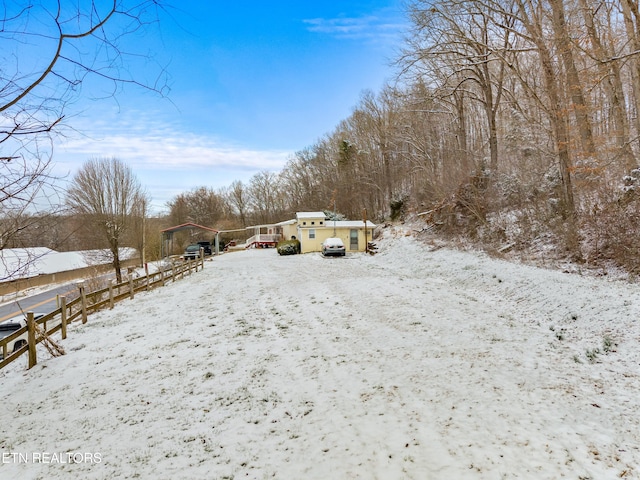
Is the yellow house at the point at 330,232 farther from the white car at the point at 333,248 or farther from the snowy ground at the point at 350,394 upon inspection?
the snowy ground at the point at 350,394

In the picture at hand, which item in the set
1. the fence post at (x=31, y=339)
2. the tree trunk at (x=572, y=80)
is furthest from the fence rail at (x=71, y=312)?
the tree trunk at (x=572, y=80)

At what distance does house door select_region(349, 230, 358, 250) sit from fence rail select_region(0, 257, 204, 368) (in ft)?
39.4

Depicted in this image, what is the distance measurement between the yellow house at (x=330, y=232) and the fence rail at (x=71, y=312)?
399 inches

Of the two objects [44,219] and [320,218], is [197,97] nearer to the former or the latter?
[44,219]

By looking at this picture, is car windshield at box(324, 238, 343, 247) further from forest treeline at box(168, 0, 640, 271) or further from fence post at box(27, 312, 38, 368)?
fence post at box(27, 312, 38, 368)

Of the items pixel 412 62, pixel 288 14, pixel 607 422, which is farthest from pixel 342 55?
pixel 607 422

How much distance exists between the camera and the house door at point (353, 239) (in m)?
25.6

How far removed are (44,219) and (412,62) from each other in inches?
575

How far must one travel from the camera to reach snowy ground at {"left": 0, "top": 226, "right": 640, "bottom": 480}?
2.86 metres

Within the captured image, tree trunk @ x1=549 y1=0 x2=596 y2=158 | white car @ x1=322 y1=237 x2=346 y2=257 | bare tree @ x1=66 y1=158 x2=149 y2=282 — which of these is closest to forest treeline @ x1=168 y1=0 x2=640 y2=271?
tree trunk @ x1=549 y1=0 x2=596 y2=158

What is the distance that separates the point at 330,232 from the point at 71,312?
19.0 meters

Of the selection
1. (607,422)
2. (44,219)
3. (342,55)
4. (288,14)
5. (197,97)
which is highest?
(342,55)

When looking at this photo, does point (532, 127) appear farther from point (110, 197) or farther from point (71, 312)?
point (110, 197)

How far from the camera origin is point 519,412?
11.2ft
